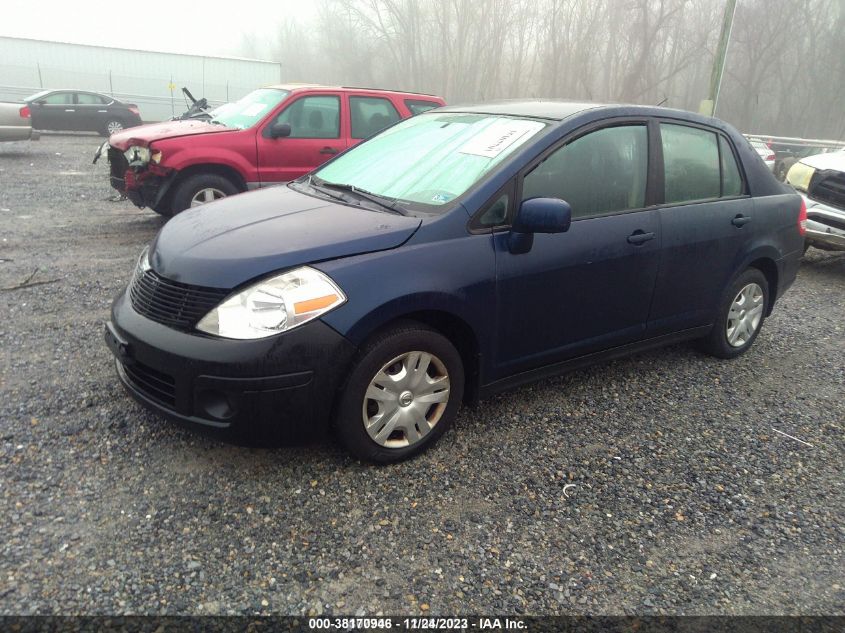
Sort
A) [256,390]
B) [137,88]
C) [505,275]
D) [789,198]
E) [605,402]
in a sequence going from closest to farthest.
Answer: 1. [256,390]
2. [505,275]
3. [605,402]
4. [789,198]
5. [137,88]

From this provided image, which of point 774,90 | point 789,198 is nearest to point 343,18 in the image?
point 774,90

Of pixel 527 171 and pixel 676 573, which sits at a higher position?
pixel 527 171

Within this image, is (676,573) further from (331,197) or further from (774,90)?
(774,90)

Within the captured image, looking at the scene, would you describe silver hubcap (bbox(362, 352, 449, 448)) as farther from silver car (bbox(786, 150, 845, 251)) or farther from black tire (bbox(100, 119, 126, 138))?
black tire (bbox(100, 119, 126, 138))

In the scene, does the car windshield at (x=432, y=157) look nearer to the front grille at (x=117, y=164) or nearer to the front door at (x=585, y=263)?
the front door at (x=585, y=263)

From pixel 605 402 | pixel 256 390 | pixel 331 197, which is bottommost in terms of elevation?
pixel 605 402

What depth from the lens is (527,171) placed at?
10.5 ft

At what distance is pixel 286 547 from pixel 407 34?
43228 mm

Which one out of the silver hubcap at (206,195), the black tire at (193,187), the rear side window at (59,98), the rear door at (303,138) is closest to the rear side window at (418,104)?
the rear door at (303,138)

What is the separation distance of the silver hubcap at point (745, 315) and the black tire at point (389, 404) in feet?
7.80

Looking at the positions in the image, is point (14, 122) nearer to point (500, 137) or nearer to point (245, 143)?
point (245, 143)

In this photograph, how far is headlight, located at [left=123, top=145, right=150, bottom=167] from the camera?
6770 mm

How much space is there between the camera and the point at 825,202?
7047 millimetres

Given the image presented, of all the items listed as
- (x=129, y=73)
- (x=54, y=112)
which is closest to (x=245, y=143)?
(x=54, y=112)
